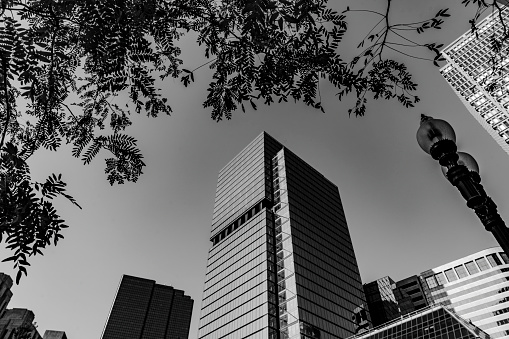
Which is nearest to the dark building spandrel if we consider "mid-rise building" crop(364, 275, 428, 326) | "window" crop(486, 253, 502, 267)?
"mid-rise building" crop(364, 275, 428, 326)

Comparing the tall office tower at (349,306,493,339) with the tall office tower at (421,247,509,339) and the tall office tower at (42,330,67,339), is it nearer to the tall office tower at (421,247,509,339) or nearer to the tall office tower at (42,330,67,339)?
the tall office tower at (421,247,509,339)

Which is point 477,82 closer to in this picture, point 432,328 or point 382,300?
point 382,300

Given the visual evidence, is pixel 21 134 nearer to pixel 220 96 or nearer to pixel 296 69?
pixel 220 96

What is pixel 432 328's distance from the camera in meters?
36.8

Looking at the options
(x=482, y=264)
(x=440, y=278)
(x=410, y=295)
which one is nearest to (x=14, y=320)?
(x=410, y=295)

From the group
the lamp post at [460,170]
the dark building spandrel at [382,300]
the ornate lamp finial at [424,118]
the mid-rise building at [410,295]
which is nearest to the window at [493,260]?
the mid-rise building at [410,295]

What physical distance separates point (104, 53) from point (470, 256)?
353 feet

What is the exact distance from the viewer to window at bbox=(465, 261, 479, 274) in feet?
277

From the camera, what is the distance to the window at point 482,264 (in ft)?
271

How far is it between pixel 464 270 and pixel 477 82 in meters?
58.0

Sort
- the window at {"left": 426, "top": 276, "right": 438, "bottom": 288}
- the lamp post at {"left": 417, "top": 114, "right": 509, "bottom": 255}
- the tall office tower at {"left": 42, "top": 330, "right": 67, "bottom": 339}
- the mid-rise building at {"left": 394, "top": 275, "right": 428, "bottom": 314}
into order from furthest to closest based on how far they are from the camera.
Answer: the mid-rise building at {"left": 394, "top": 275, "right": 428, "bottom": 314} < the window at {"left": 426, "top": 276, "right": 438, "bottom": 288} < the tall office tower at {"left": 42, "top": 330, "right": 67, "bottom": 339} < the lamp post at {"left": 417, "top": 114, "right": 509, "bottom": 255}

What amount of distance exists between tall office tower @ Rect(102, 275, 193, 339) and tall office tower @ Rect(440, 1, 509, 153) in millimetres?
191991

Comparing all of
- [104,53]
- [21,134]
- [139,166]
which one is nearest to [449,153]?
[139,166]

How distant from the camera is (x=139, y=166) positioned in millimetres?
5254
